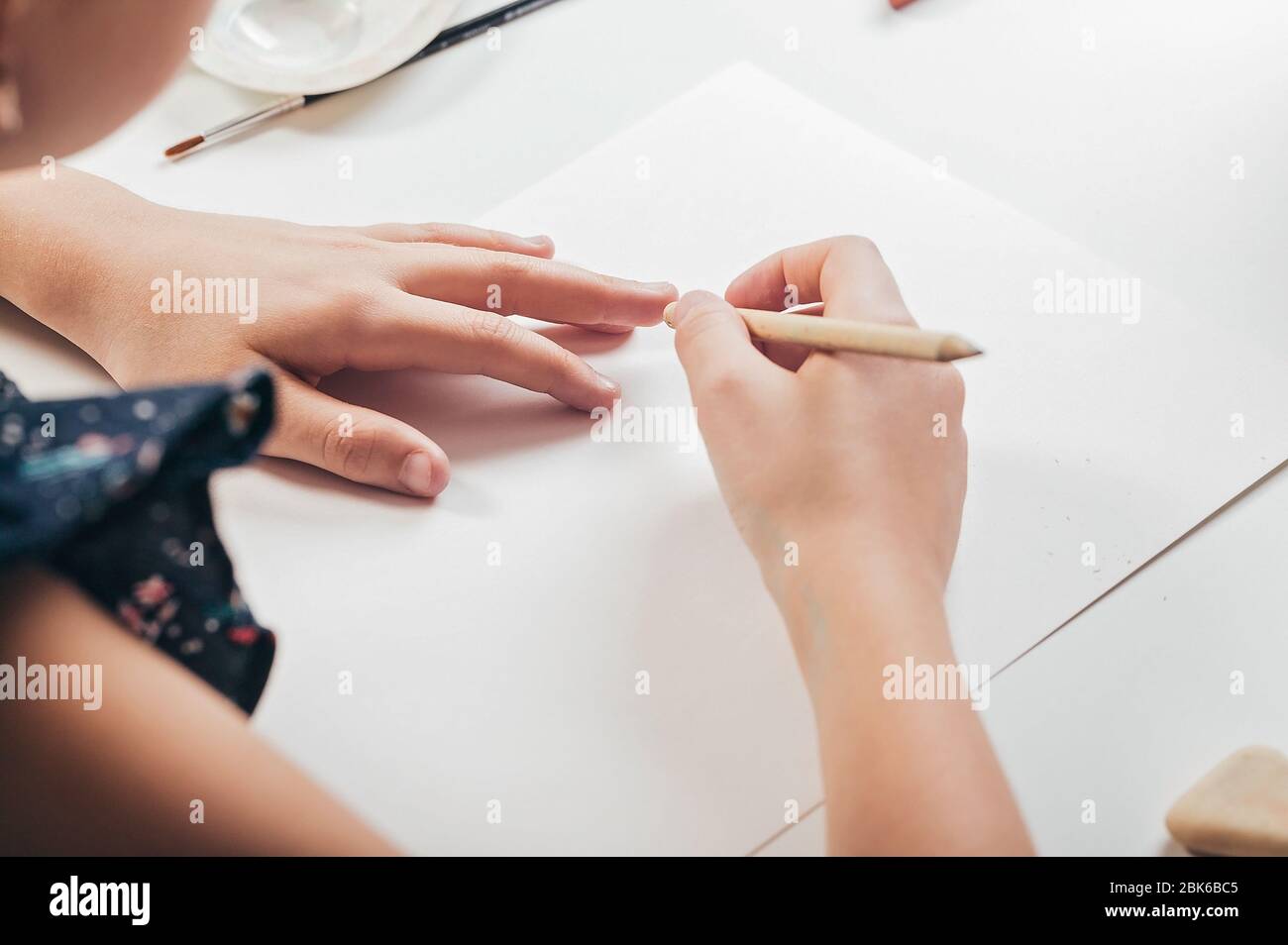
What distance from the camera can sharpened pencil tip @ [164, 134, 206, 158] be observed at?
787mm

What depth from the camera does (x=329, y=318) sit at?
1.95 feet

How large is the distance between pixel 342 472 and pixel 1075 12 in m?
0.71

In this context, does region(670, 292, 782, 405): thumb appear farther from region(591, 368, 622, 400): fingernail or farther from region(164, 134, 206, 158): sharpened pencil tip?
region(164, 134, 206, 158): sharpened pencil tip

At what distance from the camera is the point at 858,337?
480 mm

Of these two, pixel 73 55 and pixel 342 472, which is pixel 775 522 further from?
pixel 73 55

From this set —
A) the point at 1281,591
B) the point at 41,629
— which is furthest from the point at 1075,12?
the point at 41,629

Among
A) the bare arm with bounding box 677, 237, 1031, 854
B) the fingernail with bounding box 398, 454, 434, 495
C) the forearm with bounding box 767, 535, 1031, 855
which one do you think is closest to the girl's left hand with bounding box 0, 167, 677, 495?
the fingernail with bounding box 398, 454, 434, 495

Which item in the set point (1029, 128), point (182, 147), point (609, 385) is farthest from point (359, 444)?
point (1029, 128)

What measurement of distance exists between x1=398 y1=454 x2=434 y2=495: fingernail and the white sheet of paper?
15mm

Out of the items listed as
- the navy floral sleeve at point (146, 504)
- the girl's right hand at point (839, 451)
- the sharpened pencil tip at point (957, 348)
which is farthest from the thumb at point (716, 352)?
the navy floral sleeve at point (146, 504)

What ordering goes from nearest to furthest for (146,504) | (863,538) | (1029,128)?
(146,504)
(863,538)
(1029,128)

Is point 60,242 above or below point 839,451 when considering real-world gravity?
above

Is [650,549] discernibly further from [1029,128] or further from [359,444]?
[1029,128]

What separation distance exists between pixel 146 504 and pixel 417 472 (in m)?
0.21
